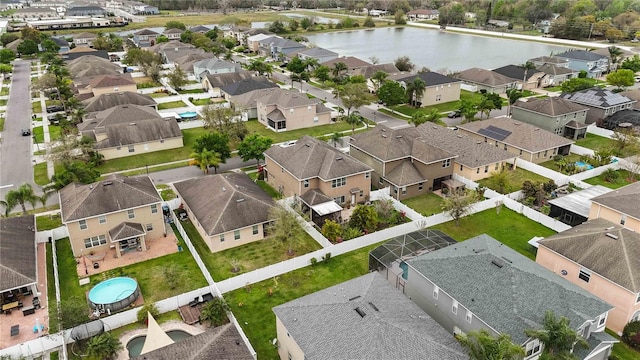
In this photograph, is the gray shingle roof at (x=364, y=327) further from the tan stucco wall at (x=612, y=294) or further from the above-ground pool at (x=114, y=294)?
the tan stucco wall at (x=612, y=294)

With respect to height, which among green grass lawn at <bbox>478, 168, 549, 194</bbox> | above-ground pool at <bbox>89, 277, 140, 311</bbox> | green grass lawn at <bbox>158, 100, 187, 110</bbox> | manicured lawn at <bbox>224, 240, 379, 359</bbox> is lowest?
manicured lawn at <bbox>224, 240, 379, 359</bbox>

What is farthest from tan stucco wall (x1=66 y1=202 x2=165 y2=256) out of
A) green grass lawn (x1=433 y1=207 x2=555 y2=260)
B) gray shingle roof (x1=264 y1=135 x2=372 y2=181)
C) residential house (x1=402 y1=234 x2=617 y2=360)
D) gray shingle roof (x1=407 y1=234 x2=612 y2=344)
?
green grass lawn (x1=433 y1=207 x2=555 y2=260)

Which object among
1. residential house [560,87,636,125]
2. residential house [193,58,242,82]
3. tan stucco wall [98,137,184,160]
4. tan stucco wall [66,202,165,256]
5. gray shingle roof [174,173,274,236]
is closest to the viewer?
tan stucco wall [66,202,165,256]

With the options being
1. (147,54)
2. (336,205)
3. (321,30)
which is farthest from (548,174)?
(321,30)

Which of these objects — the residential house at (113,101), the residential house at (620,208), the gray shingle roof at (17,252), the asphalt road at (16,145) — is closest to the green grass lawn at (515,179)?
the residential house at (620,208)

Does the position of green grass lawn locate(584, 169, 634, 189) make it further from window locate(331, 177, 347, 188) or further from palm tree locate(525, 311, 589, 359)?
palm tree locate(525, 311, 589, 359)
